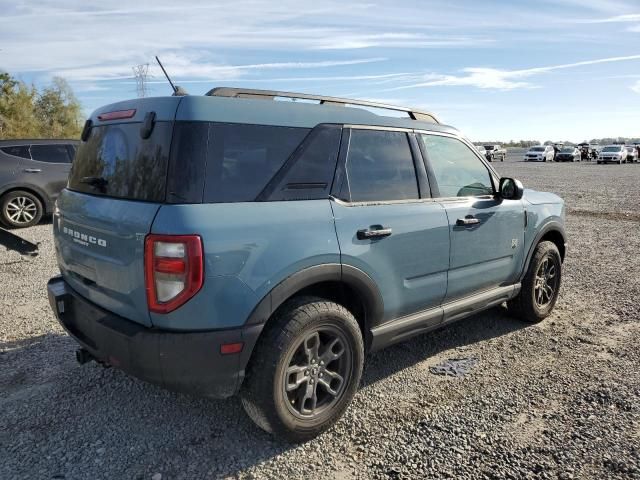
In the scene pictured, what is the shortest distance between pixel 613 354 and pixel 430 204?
2128 mm

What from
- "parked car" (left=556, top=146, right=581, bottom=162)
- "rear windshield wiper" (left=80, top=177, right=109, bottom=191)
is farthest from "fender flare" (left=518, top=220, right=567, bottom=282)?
"parked car" (left=556, top=146, right=581, bottom=162)

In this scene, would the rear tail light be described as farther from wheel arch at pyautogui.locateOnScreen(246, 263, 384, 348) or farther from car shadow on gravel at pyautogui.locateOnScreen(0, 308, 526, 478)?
car shadow on gravel at pyautogui.locateOnScreen(0, 308, 526, 478)

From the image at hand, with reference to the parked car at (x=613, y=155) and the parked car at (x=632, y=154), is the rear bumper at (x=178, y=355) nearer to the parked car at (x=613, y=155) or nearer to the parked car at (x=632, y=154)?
the parked car at (x=613, y=155)

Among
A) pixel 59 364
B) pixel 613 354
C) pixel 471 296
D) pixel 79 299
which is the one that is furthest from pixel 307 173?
pixel 613 354

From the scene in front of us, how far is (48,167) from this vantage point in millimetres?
9562

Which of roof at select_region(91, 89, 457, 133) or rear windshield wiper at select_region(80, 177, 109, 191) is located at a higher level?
roof at select_region(91, 89, 457, 133)

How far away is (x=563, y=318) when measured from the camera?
16.4ft

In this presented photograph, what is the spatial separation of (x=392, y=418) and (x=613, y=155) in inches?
1742

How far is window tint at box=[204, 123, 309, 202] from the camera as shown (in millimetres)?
2531

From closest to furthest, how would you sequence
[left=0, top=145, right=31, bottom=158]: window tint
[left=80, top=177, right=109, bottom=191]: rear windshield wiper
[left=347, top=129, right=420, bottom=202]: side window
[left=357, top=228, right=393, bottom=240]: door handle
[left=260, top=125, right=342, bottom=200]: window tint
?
[left=260, top=125, right=342, bottom=200]: window tint
[left=80, top=177, right=109, bottom=191]: rear windshield wiper
[left=357, top=228, right=393, bottom=240]: door handle
[left=347, top=129, right=420, bottom=202]: side window
[left=0, top=145, right=31, bottom=158]: window tint

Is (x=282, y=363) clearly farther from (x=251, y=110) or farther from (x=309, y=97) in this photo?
(x=309, y=97)

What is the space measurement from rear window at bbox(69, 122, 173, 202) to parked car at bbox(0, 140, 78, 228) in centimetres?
715

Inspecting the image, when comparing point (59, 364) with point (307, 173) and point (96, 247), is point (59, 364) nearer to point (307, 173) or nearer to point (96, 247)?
point (96, 247)

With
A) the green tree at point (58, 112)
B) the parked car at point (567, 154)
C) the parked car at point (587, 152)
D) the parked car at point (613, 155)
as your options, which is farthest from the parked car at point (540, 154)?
the green tree at point (58, 112)
